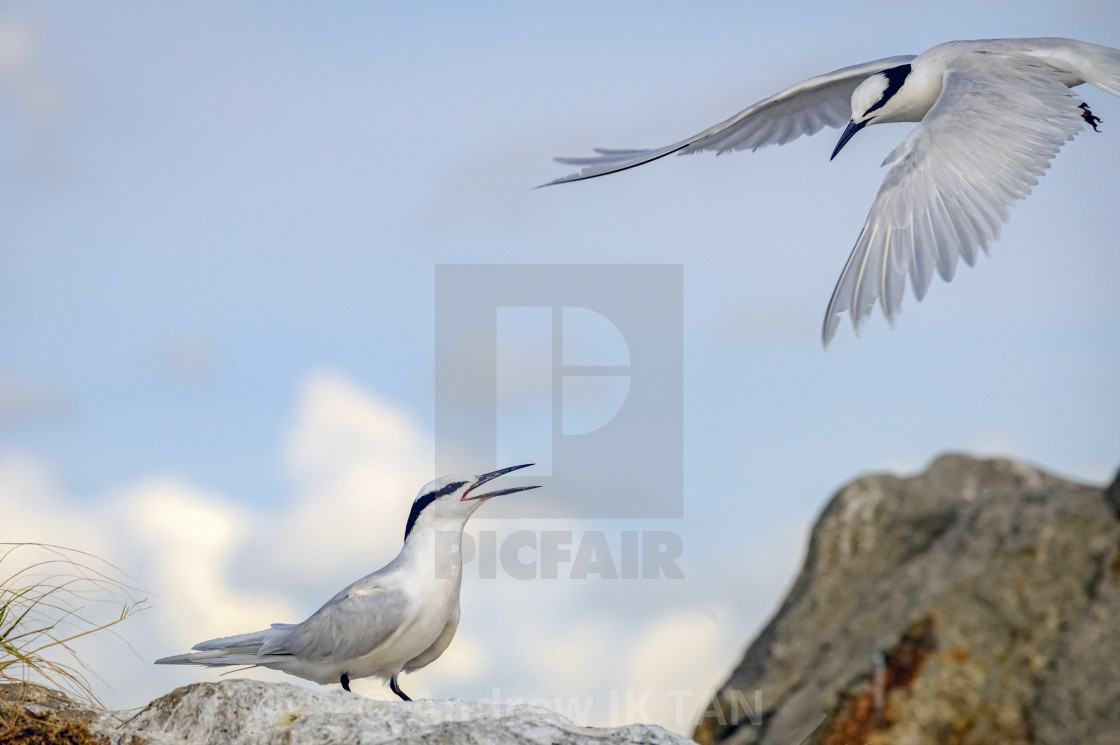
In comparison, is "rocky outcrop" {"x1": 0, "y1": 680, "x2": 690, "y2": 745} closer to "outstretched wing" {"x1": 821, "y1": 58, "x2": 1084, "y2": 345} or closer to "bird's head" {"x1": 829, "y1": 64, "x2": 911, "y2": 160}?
"outstretched wing" {"x1": 821, "y1": 58, "x2": 1084, "y2": 345}

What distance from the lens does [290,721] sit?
15.9 feet

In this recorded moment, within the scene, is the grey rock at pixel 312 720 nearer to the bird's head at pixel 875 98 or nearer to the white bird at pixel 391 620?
the white bird at pixel 391 620

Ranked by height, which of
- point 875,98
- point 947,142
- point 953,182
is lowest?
point 953,182

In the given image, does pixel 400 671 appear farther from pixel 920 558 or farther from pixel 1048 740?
pixel 1048 740

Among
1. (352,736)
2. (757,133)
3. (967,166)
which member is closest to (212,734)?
(352,736)

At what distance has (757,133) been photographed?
8930mm

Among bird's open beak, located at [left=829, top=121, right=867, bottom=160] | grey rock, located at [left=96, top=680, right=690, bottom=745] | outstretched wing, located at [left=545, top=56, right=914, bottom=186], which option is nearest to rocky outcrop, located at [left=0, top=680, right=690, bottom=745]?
grey rock, located at [left=96, top=680, right=690, bottom=745]

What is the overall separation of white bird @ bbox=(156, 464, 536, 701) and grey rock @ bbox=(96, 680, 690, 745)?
3.85 ft

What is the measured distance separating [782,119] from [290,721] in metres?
6.51

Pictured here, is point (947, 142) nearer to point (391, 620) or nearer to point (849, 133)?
point (849, 133)

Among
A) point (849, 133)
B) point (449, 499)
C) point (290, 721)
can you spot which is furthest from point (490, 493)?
point (849, 133)

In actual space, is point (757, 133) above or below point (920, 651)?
above

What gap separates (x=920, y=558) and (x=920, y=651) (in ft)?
1.62

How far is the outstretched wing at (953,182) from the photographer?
5.36m
